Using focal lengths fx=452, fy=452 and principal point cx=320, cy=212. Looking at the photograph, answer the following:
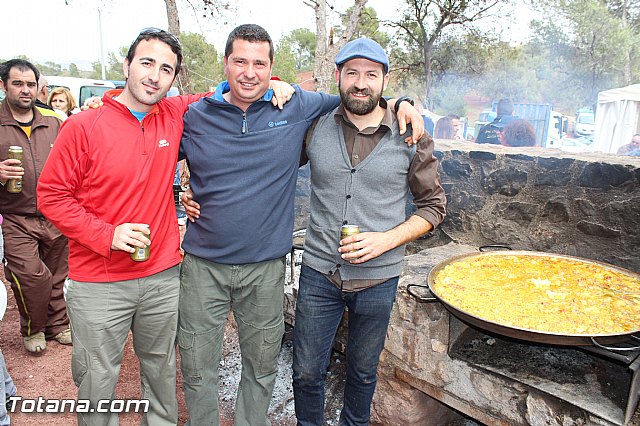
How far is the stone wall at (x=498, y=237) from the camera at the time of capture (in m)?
2.60

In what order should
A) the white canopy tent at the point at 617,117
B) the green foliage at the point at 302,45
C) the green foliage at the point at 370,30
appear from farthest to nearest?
1. the green foliage at the point at 302,45
2. the green foliage at the point at 370,30
3. the white canopy tent at the point at 617,117

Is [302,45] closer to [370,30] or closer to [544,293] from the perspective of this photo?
[370,30]

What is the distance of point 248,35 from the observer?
2469 millimetres

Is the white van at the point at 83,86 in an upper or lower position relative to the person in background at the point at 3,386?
upper

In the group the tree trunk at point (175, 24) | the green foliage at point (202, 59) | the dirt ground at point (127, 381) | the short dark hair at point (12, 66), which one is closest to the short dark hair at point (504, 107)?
the tree trunk at point (175, 24)

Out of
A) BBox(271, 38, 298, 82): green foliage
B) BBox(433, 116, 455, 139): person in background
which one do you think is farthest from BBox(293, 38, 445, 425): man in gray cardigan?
BBox(271, 38, 298, 82): green foliage

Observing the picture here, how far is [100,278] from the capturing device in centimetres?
239

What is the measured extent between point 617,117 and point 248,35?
10936 millimetres

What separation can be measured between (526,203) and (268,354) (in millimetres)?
2455

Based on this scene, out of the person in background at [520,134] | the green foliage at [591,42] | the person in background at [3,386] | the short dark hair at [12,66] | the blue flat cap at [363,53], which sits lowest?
the person in background at [3,386]

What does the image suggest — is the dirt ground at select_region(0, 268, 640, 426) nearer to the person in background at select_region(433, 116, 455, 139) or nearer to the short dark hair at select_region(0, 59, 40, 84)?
the short dark hair at select_region(0, 59, 40, 84)

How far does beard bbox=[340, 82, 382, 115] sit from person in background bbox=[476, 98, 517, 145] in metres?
5.52

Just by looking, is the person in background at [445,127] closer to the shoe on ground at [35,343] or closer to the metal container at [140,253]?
the shoe on ground at [35,343]

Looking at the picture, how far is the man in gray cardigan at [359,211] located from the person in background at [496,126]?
5452mm
